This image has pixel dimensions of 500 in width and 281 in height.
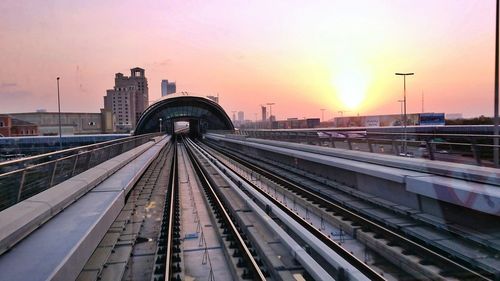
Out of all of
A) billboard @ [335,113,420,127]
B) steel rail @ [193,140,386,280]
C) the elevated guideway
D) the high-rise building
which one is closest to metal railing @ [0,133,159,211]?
the elevated guideway

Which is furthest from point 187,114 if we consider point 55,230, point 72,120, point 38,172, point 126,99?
point 55,230

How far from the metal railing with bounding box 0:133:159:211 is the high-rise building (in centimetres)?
12826

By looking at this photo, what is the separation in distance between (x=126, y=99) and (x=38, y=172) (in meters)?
147

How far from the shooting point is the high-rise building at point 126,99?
13962 centimetres

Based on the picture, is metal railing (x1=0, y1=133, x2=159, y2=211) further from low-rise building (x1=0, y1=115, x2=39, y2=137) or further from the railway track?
low-rise building (x1=0, y1=115, x2=39, y2=137)

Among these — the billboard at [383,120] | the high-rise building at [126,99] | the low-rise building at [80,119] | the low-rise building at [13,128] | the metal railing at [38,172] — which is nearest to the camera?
the metal railing at [38,172]

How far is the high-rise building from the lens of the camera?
140 meters

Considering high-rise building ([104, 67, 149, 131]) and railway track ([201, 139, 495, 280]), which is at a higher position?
high-rise building ([104, 67, 149, 131])

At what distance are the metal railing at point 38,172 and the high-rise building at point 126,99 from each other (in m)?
128

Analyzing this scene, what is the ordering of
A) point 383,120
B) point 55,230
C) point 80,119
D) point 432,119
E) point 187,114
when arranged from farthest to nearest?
point 187,114 → point 80,119 → point 383,120 → point 432,119 → point 55,230

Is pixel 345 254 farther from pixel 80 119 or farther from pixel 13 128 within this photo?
pixel 80 119

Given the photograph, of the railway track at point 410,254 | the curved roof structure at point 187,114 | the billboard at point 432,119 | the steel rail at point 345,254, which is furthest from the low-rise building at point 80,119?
the railway track at point 410,254

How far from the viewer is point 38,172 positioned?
25.2 ft

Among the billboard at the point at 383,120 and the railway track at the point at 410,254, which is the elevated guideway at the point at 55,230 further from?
the billboard at the point at 383,120
